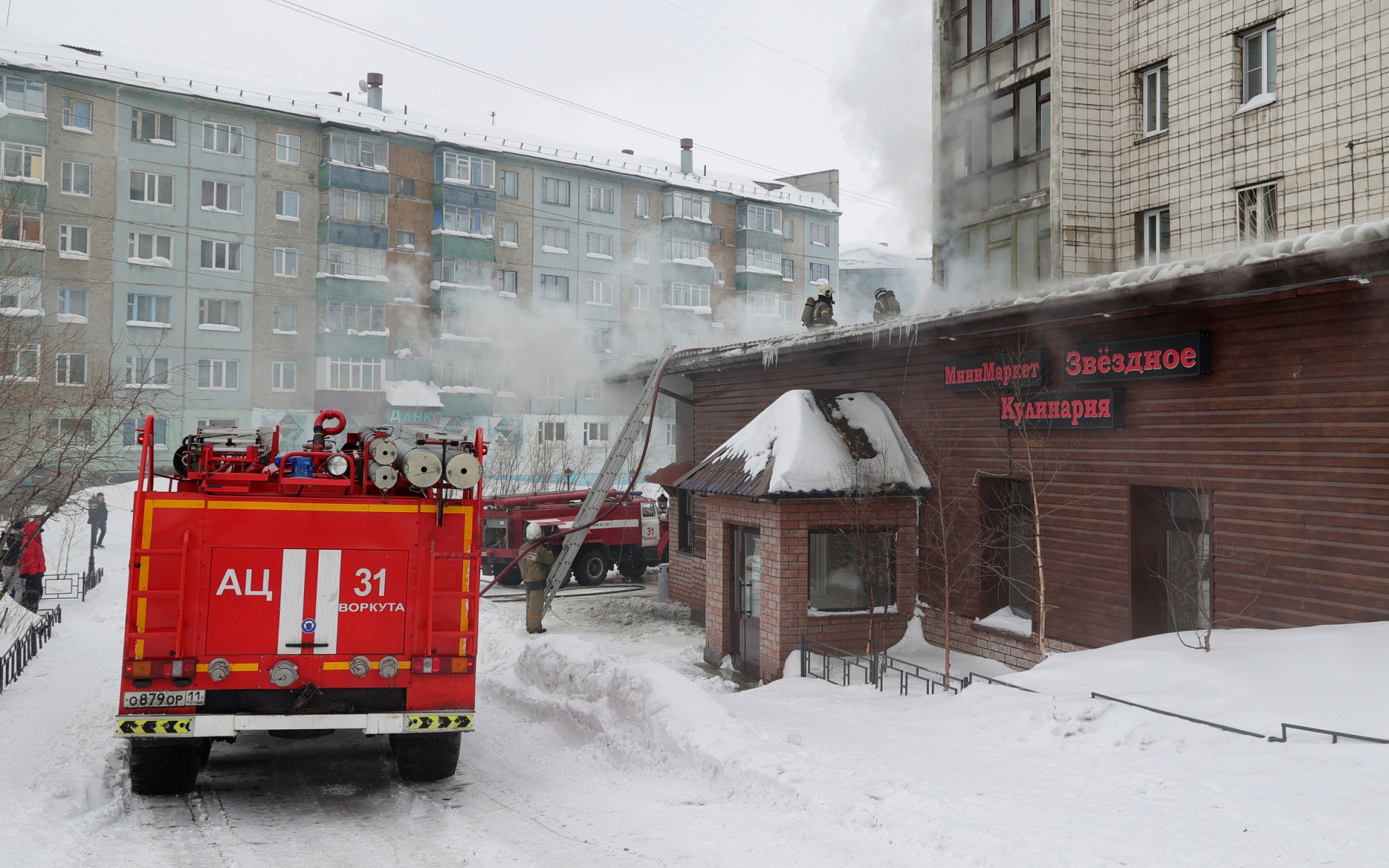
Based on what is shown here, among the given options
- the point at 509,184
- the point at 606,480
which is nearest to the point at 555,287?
the point at 509,184

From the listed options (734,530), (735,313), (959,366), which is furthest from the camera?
(735,313)

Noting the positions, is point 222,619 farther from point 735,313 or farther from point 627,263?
point 735,313

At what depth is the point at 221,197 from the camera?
1603 inches

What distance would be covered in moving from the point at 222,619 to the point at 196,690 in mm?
529

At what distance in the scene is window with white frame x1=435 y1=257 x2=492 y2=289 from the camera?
44.6 m

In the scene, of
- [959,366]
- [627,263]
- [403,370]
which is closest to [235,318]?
[403,370]

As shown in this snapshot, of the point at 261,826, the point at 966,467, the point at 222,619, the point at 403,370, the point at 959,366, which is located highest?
the point at 403,370

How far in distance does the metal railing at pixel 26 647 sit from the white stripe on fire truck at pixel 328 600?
6544 mm

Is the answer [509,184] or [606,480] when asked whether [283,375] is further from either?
[606,480]

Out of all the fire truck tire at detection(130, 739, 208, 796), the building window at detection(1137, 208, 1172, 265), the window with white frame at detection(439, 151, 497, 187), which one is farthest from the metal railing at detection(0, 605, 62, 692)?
the window with white frame at detection(439, 151, 497, 187)

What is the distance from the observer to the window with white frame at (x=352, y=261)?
138 feet

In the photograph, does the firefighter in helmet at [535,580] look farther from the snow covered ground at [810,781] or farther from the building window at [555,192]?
the building window at [555,192]

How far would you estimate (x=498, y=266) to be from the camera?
46.1 meters

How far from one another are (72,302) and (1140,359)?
1590 inches
